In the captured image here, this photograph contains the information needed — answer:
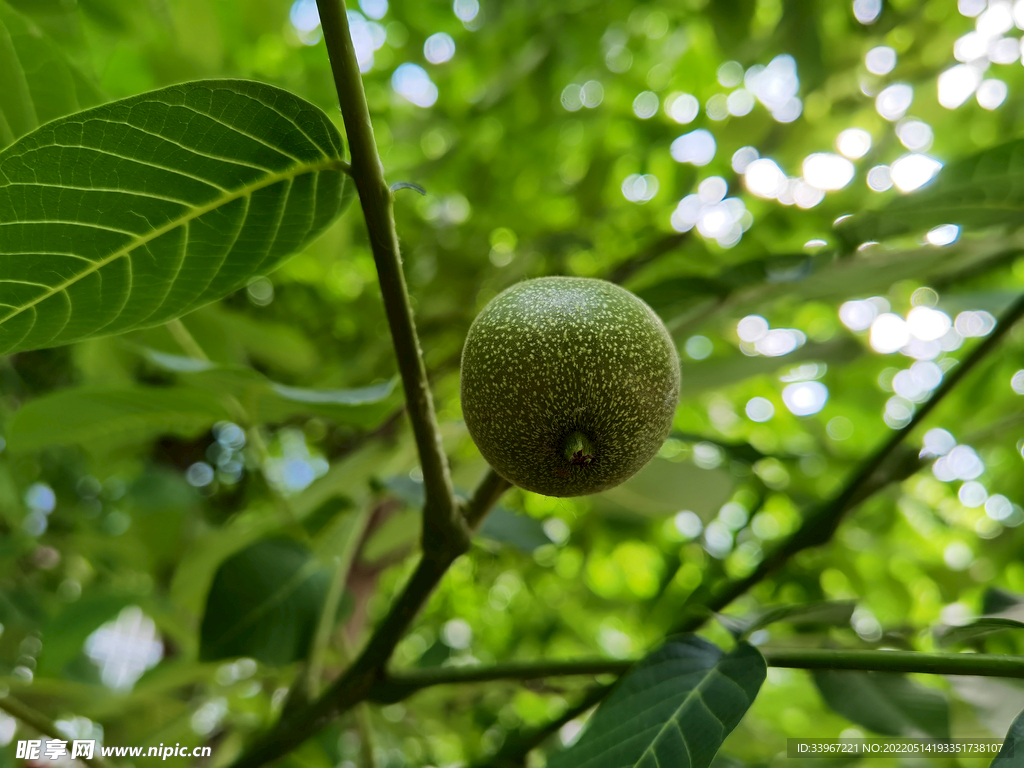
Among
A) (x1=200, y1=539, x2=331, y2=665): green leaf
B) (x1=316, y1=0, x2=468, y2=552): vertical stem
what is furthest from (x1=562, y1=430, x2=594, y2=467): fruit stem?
(x1=200, y1=539, x2=331, y2=665): green leaf

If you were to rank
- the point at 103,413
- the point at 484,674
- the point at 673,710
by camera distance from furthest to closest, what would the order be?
the point at 103,413
the point at 484,674
the point at 673,710

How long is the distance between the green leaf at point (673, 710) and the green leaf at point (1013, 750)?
0.18m

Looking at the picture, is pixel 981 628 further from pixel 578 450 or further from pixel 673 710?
pixel 578 450

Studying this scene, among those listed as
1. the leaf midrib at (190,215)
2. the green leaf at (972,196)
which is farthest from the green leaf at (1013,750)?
the leaf midrib at (190,215)

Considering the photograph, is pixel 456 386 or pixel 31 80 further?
pixel 456 386

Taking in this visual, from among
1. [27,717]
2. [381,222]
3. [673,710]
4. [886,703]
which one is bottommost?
[886,703]

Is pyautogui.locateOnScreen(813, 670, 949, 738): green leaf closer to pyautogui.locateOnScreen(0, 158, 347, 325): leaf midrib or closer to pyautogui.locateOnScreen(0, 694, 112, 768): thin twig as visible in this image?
pyautogui.locateOnScreen(0, 158, 347, 325): leaf midrib

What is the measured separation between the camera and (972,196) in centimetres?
91

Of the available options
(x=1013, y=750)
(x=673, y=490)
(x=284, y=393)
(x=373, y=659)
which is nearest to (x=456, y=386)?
(x=673, y=490)

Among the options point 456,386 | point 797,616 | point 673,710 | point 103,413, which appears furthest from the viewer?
point 456,386

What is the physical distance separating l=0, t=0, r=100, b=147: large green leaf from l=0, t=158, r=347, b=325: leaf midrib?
41cm

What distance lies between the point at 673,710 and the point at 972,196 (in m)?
0.73

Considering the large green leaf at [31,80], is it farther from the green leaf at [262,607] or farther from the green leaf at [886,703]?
the green leaf at [886,703]

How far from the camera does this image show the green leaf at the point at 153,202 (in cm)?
53
